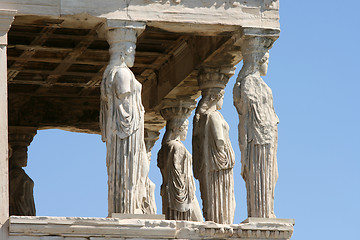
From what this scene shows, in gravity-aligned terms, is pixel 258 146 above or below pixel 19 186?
below

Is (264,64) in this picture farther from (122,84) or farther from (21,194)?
(21,194)

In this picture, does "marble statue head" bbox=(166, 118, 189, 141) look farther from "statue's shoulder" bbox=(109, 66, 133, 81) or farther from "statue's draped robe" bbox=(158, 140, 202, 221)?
"statue's shoulder" bbox=(109, 66, 133, 81)

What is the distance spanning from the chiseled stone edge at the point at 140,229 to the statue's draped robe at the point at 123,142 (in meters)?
0.46

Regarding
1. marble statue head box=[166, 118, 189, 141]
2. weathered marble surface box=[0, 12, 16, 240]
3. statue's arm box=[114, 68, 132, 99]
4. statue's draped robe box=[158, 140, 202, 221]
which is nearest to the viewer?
weathered marble surface box=[0, 12, 16, 240]

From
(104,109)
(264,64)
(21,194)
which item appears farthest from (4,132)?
(21,194)

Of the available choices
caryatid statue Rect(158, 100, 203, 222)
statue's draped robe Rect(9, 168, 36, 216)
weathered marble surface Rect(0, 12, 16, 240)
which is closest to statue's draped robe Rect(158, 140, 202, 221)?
caryatid statue Rect(158, 100, 203, 222)

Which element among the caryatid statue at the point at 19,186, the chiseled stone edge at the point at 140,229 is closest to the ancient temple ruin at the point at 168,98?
the chiseled stone edge at the point at 140,229

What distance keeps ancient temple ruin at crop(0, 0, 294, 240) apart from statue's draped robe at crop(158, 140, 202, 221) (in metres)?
0.02

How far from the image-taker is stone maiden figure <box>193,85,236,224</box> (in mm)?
29297

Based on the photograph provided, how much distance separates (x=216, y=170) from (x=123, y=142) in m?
3.63

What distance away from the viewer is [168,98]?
3262 centimetres

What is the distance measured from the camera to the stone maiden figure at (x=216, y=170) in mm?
29297

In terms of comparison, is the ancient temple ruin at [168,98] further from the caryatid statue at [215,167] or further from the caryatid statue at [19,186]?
the caryatid statue at [19,186]

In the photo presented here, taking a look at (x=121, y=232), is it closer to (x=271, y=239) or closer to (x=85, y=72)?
(x=271, y=239)
